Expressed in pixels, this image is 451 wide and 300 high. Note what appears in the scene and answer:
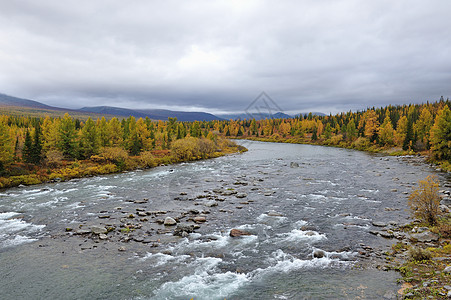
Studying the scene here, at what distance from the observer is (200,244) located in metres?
17.2

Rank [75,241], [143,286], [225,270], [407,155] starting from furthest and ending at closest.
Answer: [407,155], [75,241], [225,270], [143,286]

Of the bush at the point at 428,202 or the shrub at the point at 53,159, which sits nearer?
the bush at the point at 428,202

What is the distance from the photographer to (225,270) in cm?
1405

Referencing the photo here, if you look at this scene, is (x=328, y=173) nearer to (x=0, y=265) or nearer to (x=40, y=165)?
(x=0, y=265)

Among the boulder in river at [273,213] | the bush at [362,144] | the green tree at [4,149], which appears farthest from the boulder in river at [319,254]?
the bush at [362,144]

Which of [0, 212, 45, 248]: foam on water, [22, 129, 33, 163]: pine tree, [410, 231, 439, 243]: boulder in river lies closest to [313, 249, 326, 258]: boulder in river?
[410, 231, 439, 243]: boulder in river

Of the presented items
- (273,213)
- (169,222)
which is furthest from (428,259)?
(169,222)

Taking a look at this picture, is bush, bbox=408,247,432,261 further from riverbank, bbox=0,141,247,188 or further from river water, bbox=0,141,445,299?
riverbank, bbox=0,141,247,188

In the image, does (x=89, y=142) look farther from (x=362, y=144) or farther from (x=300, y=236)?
(x=362, y=144)

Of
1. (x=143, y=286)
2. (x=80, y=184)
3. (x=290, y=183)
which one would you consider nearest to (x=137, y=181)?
(x=80, y=184)

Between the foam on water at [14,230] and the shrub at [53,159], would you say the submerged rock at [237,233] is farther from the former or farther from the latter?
the shrub at [53,159]

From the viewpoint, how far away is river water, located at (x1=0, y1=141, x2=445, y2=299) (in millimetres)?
12414

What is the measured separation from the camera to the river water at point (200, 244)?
12414 mm

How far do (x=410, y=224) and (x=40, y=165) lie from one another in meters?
52.3
